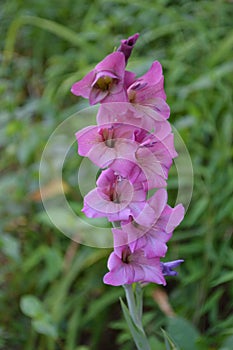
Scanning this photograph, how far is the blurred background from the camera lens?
4.38 feet

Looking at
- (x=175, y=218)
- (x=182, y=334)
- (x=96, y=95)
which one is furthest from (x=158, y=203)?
(x=182, y=334)

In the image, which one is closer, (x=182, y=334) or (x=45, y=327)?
(x=182, y=334)

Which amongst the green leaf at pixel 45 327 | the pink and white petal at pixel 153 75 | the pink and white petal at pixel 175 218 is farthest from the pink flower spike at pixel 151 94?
the green leaf at pixel 45 327

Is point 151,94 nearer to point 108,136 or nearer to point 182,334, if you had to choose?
point 108,136

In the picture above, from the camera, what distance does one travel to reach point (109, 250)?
1.44m

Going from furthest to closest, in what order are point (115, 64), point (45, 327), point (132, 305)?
point (45, 327) < point (132, 305) < point (115, 64)

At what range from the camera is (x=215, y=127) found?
1.61 metres

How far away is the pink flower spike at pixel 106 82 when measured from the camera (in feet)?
1.89

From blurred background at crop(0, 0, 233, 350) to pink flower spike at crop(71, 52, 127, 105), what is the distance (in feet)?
1.80

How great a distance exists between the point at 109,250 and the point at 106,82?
2.94 ft

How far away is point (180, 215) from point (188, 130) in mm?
970

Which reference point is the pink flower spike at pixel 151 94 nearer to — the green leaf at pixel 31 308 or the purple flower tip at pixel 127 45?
the purple flower tip at pixel 127 45

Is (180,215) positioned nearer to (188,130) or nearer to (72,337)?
(72,337)

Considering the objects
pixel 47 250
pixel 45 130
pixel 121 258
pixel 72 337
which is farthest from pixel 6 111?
pixel 121 258
